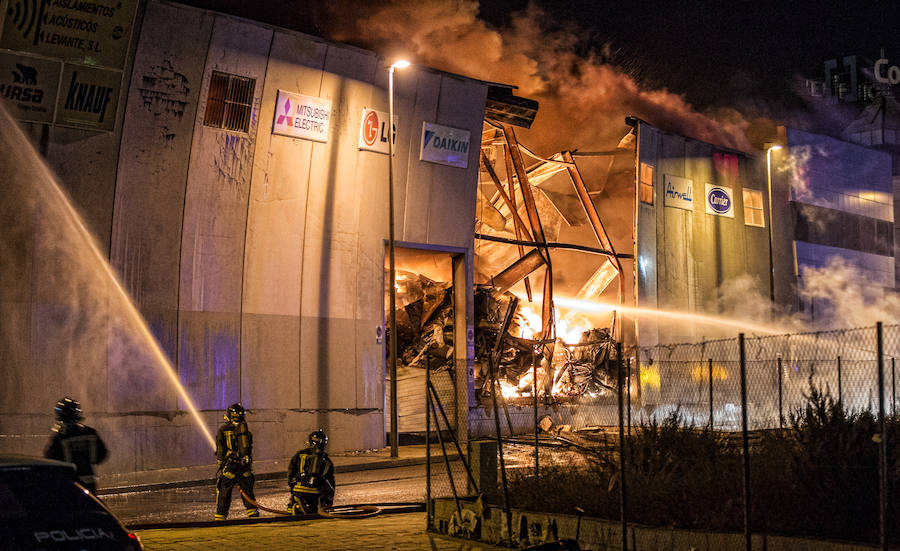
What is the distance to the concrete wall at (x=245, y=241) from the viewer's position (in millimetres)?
21875

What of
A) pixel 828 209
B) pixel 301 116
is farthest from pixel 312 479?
pixel 828 209

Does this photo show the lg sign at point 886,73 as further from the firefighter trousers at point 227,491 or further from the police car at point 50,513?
the police car at point 50,513

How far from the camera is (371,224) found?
26641 mm

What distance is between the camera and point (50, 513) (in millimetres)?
5949

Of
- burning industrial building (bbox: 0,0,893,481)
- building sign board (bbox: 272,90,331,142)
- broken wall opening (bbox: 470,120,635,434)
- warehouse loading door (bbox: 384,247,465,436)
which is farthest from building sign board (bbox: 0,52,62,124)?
broken wall opening (bbox: 470,120,635,434)

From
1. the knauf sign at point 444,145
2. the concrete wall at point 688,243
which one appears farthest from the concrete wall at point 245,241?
the concrete wall at point 688,243

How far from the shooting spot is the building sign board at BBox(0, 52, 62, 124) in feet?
67.6

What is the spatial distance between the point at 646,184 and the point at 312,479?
23.4m

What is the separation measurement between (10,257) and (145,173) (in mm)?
3641

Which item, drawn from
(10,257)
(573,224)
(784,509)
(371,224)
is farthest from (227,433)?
(573,224)

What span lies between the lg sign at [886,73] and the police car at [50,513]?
63.6 metres

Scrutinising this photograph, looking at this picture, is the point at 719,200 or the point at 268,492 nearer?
the point at 268,492

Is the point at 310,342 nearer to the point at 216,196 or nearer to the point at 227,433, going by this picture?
the point at 216,196

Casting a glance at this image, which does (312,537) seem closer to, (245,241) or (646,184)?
(245,241)
